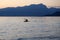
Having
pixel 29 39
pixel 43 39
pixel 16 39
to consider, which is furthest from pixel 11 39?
pixel 43 39

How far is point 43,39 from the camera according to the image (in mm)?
19328

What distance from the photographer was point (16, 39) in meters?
19.4

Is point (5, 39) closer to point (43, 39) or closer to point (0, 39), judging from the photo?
point (0, 39)

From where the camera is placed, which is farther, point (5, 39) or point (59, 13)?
point (59, 13)

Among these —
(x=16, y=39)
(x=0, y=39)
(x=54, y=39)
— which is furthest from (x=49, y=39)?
(x=0, y=39)

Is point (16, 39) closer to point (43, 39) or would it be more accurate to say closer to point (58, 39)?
point (43, 39)

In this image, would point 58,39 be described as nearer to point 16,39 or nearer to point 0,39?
point 16,39

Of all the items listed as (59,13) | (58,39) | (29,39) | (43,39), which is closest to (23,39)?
(29,39)

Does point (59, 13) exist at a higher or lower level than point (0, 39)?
lower

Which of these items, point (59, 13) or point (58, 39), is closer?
point (58, 39)

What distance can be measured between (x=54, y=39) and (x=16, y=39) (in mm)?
3476

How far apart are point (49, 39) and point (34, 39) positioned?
1394 mm

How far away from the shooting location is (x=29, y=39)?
19359mm

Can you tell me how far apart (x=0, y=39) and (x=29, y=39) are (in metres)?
2.64
